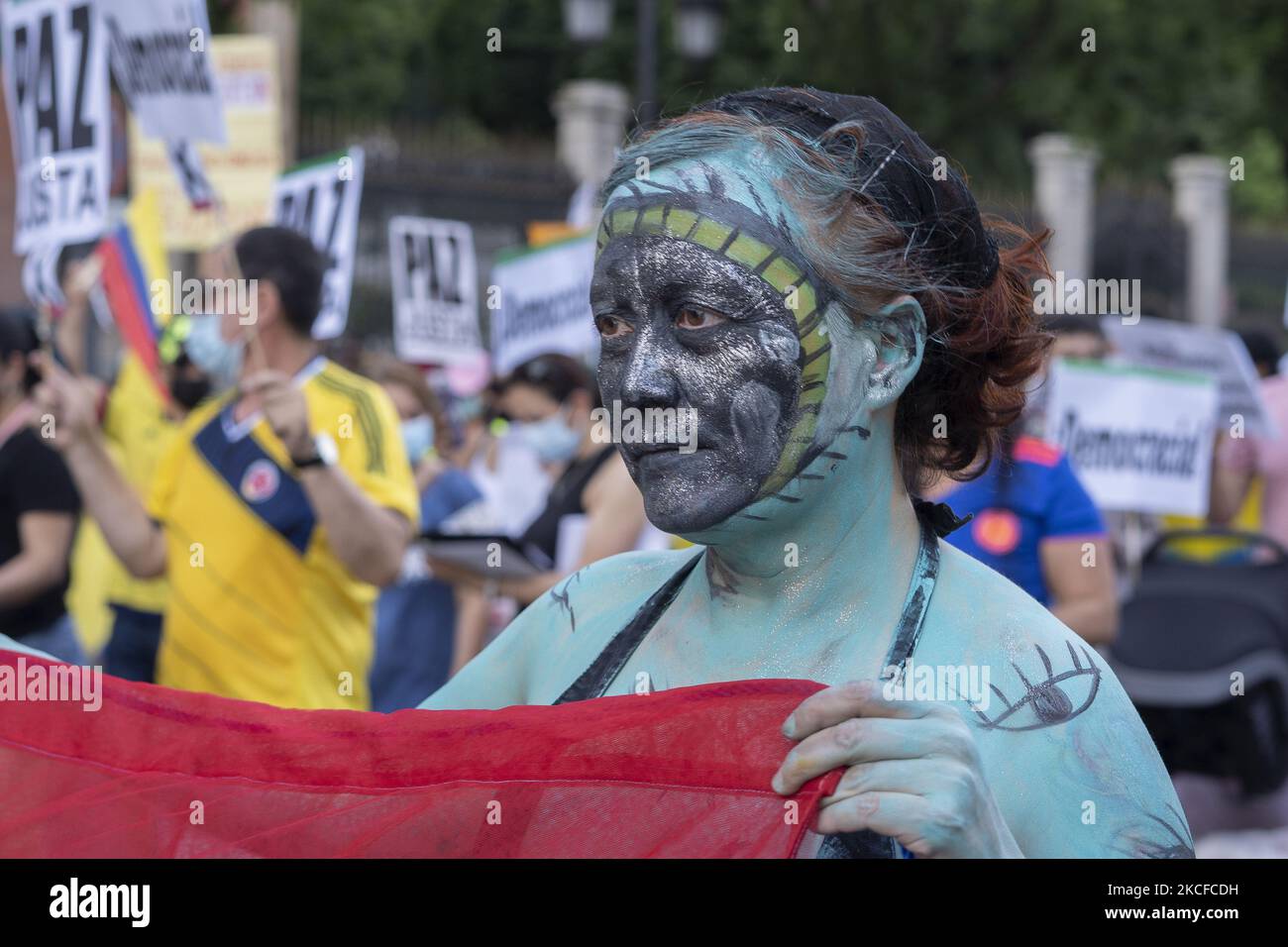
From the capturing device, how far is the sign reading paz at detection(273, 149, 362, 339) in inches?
288

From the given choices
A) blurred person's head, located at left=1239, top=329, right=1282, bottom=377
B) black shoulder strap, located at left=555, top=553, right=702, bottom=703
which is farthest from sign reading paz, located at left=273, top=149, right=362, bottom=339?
black shoulder strap, located at left=555, top=553, right=702, bottom=703

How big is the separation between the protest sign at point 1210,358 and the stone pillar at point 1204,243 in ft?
42.4

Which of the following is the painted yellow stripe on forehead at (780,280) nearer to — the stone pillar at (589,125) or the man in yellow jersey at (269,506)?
the man in yellow jersey at (269,506)

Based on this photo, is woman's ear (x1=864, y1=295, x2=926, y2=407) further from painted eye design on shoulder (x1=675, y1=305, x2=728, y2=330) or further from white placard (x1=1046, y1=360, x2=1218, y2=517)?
white placard (x1=1046, y1=360, x2=1218, y2=517)

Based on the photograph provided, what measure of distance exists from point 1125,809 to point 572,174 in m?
15.1

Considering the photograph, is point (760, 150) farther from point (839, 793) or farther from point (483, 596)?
point (483, 596)

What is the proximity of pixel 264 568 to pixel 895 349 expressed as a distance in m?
3.19

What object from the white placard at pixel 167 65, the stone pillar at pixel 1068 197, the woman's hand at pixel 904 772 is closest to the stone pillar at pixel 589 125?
the stone pillar at pixel 1068 197

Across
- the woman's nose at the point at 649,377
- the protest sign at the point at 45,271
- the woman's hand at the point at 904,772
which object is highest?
the woman's nose at the point at 649,377

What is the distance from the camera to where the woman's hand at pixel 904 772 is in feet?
5.25

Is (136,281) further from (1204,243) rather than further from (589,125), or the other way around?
(1204,243)

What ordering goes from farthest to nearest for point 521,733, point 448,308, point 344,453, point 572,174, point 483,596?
point 572,174 → point 448,308 → point 483,596 → point 344,453 → point 521,733
